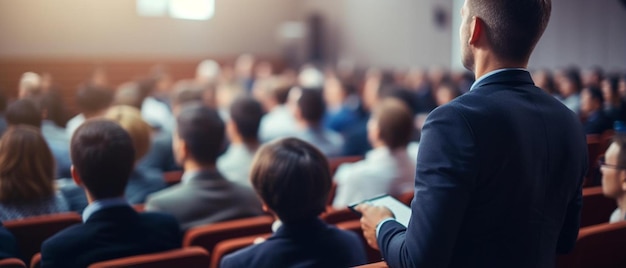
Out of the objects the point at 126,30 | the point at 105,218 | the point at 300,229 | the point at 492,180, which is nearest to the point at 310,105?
the point at 105,218

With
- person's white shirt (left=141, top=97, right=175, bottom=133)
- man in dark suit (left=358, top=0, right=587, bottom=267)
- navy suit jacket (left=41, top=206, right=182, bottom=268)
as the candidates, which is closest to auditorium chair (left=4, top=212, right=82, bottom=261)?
navy suit jacket (left=41, top=206, right=182, bottom=268)

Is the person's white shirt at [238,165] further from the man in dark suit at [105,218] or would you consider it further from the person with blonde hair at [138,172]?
the man in dark suit at [105,218]

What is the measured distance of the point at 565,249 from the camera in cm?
168

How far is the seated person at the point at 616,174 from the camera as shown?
8.08ft

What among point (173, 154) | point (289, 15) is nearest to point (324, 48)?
point (289, 15)

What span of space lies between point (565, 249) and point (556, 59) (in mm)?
10917

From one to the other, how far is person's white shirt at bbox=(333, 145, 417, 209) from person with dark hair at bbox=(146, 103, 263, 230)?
2.30 feet

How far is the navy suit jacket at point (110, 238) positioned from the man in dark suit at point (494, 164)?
1.11 m

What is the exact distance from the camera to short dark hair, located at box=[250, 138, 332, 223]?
82.6 inches

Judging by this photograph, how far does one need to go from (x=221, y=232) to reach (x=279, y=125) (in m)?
3.29

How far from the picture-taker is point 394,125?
150 inches

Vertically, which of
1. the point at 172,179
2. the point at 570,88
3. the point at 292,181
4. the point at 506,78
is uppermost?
the point at 506,78

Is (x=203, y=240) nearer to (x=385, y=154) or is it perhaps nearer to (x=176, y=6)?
(x=385, y=154)

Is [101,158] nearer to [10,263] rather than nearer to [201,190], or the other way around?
[10,263]
